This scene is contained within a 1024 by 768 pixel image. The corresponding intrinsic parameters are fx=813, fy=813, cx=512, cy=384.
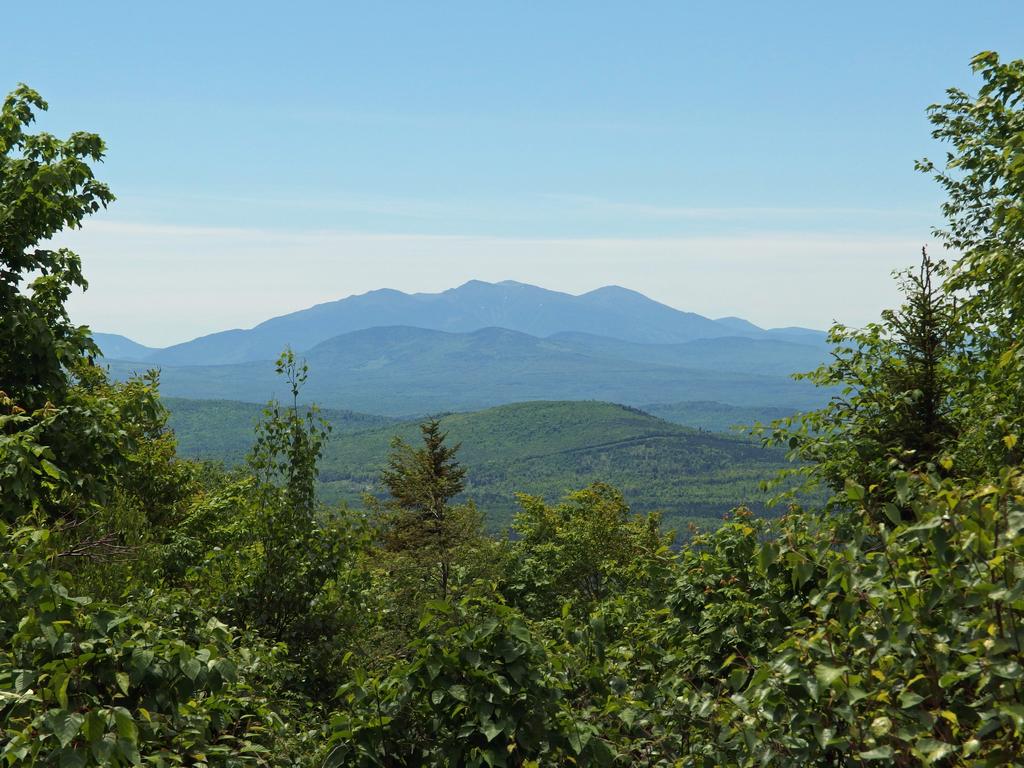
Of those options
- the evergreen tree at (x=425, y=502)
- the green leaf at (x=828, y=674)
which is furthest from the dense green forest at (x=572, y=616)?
the evergreen tree at (x=425, y=502)

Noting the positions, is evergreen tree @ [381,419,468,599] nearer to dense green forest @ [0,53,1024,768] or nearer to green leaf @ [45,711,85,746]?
dense green forest @ [0,53,1024,768]

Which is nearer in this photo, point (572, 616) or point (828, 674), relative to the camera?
point (828, 674)

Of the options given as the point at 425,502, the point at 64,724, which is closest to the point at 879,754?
the point at 64,724

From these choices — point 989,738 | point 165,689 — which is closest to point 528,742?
point 165,689

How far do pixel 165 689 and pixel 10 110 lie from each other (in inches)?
457

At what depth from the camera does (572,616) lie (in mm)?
8555

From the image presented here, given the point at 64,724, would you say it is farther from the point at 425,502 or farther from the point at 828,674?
the point at 425,502

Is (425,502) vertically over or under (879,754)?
under

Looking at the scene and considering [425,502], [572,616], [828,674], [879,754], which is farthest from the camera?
[425,502]

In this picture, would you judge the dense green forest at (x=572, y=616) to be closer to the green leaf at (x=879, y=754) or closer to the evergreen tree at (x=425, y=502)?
the green leaf at (x=879, y=754)

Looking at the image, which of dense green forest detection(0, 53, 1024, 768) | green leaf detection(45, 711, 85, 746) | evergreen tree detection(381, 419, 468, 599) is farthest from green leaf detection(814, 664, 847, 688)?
evergreen tree detection(381, 419, 468, 599)

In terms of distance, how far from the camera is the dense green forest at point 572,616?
136 inches

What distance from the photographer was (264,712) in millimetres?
4852

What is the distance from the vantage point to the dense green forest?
11.4ft
